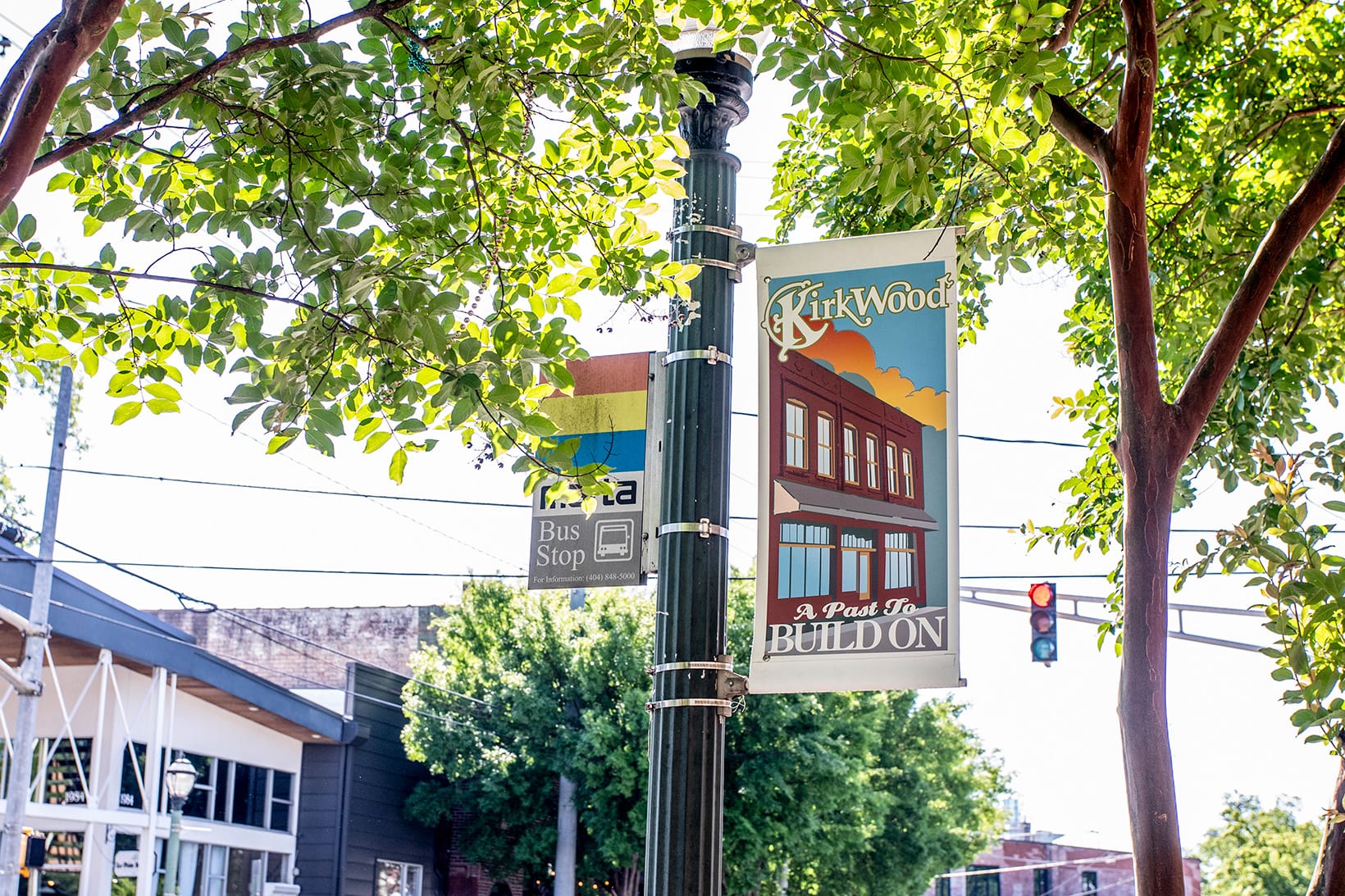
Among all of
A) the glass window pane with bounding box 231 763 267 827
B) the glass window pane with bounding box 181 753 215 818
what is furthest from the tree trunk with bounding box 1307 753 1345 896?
the glass window pane with bounding box 231 763 267 827

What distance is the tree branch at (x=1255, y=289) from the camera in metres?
6.22

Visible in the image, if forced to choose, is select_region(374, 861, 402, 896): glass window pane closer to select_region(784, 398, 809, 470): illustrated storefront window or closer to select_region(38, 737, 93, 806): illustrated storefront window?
select_region(38, 737, 93, 806): illustrated storefront window

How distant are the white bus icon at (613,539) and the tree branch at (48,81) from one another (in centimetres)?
254

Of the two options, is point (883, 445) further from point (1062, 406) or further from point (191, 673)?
point (191, 673)

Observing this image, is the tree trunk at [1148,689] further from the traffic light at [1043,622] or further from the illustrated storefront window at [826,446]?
the traffic light at [1043,622]

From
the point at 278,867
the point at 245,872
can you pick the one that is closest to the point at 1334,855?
the point at 245,872

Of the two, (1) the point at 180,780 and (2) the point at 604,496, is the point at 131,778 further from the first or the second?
(2) the point at 604,496

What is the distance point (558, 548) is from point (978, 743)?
112 ft

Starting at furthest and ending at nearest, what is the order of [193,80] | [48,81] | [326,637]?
[326,637] < [193,80] < [48,81]

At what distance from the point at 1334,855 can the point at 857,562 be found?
243 cm

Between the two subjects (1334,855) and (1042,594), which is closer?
(1334,855)

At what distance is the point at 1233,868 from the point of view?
220 ft

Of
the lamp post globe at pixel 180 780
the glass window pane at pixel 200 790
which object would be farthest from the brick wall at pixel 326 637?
the lamp post globe at pixel 180 780

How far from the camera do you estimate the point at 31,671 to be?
16.8 metres
